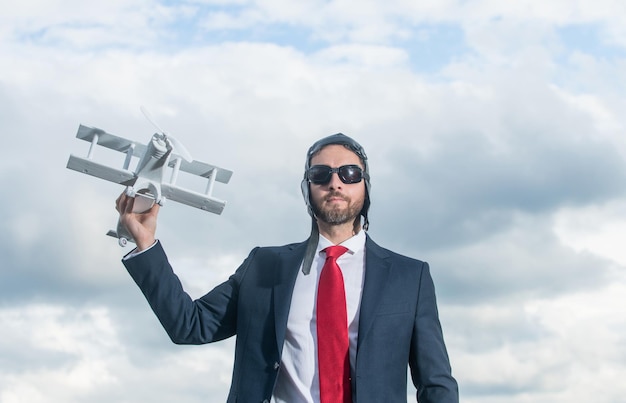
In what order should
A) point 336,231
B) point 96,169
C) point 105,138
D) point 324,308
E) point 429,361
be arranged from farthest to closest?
point 105,138 < point 96,169 < point 336,231 < point 429,361 < point 324,308

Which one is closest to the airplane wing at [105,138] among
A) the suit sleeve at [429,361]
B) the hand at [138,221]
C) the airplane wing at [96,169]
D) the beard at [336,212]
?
the airplane wing at [96,169]

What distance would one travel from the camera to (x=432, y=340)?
682cm

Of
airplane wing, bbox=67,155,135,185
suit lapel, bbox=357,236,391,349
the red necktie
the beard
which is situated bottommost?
the red necktie

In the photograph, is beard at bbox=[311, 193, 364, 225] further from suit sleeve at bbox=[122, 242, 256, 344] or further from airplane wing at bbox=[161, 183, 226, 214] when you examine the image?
suit sleeve at bbox=[122, 242, 256, 344]

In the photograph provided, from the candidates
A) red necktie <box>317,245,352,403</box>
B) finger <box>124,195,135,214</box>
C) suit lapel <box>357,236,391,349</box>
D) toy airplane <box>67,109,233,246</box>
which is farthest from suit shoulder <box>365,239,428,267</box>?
finger <box>124,195,135,214</box>

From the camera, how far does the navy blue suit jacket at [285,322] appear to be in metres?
6.47

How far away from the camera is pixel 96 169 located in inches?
324

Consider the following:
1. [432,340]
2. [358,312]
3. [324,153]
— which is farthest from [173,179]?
[432,340]

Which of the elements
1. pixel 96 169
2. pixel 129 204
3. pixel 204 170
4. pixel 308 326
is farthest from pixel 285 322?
pixel 96 169

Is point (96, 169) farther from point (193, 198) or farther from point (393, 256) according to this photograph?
point (393, 256)

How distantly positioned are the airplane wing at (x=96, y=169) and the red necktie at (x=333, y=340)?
2.57 m

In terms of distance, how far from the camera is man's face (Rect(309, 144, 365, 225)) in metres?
7.09

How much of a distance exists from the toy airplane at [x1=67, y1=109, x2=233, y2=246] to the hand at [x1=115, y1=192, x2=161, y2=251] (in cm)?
6

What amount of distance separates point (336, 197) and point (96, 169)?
2.97 m
